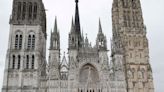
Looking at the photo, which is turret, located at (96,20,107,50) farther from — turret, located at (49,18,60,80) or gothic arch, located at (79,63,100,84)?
turret, located at (49,18,60,80)

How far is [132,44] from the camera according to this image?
181 ft

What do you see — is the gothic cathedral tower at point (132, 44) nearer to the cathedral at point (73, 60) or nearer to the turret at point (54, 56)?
the cathedral at point (73, 60)

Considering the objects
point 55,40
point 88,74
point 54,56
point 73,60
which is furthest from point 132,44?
point 54,56

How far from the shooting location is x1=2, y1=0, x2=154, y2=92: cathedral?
48719 mm

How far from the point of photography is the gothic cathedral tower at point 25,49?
160 ft

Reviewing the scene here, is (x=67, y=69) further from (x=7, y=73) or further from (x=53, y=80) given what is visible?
(x=7, y=73)

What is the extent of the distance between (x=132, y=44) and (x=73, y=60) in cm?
1254

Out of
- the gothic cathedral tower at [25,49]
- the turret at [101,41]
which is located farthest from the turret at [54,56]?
the turret at [101,41]

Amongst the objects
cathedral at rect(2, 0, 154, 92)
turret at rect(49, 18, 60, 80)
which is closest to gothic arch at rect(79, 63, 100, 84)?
cathedral at rect(2, 0, 154, 92)

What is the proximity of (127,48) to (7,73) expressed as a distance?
2229cm

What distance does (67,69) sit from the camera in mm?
49906

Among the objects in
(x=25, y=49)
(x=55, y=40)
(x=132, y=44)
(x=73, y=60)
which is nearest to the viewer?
(x=73, y=60)

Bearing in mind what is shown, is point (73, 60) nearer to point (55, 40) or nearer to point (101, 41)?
point (55, 40)

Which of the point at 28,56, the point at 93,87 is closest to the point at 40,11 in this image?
the point at 28,56
